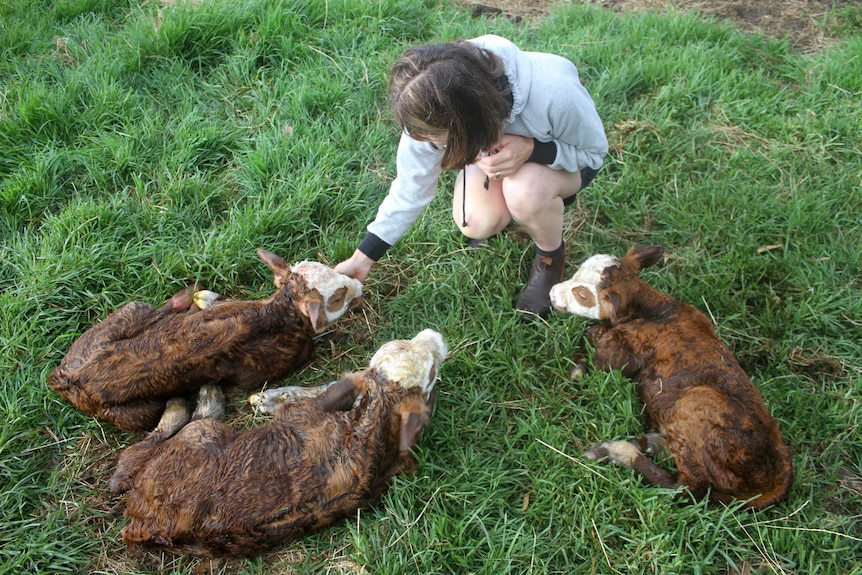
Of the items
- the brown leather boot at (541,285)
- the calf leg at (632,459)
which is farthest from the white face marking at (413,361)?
the calf leg at (632,459)

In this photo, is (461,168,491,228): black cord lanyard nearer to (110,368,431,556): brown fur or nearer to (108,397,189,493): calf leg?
(110,368,431,556): brown fur

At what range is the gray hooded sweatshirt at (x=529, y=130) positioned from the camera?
146 inches

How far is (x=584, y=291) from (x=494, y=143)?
140cm

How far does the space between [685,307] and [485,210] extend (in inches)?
60.9

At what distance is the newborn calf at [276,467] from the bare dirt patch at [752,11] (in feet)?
15.3

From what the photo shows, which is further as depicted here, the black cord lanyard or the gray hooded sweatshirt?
the black cord lanyard

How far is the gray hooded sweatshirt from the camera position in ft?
12.2

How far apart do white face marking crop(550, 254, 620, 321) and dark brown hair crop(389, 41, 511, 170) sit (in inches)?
56.1

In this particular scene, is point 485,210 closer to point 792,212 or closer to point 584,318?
point 584,318

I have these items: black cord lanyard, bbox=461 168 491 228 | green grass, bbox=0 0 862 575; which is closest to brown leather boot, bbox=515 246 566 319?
green grass, bbox=0 0 862 575

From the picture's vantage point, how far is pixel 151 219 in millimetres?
4996

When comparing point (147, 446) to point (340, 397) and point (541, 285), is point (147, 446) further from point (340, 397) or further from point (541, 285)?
point (541, 285)

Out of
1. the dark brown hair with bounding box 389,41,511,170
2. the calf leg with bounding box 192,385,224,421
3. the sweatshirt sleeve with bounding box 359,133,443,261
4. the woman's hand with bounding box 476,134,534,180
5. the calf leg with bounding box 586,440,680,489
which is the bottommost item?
the calf leg with bounding box 586,440,680,489

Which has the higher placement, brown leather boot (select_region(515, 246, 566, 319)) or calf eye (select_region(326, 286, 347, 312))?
calf eye (select_region(326, 286, 347, 312))
